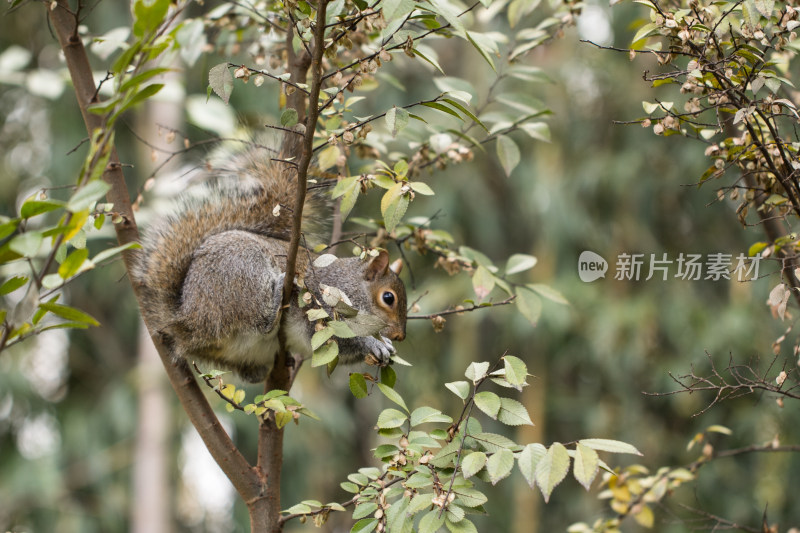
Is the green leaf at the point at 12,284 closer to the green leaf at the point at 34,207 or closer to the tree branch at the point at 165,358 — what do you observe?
the green leaf at the point at 34,207

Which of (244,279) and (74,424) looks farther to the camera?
(74,424)

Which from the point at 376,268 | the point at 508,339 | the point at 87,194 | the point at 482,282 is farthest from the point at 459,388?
the point at 508,339

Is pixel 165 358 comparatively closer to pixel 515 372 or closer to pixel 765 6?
pixel 515 372

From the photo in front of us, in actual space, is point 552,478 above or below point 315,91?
below

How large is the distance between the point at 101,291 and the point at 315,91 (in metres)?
4.40

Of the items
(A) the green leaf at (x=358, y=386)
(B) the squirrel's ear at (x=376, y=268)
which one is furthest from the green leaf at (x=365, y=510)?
(B) the squirrel's ear at (x=376, y=268)

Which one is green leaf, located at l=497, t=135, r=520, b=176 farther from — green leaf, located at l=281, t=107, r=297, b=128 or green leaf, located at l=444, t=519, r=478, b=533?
green leaf, located at l=444, t=519, r=478, b=533

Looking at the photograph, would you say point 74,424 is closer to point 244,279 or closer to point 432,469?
point 244,279

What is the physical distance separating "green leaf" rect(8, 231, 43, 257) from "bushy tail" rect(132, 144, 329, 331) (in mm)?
821

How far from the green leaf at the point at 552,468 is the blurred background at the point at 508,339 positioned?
9.37 ft

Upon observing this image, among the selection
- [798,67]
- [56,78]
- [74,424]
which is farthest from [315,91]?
[74,424]

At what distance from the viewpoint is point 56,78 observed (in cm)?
169

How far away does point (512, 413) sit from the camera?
34.3 inches

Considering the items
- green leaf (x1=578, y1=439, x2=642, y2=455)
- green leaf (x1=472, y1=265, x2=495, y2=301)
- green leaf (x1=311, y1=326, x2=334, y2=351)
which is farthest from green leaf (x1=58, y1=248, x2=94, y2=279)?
green leaf (x1=472, y1=265, x2=495, y2=301)
